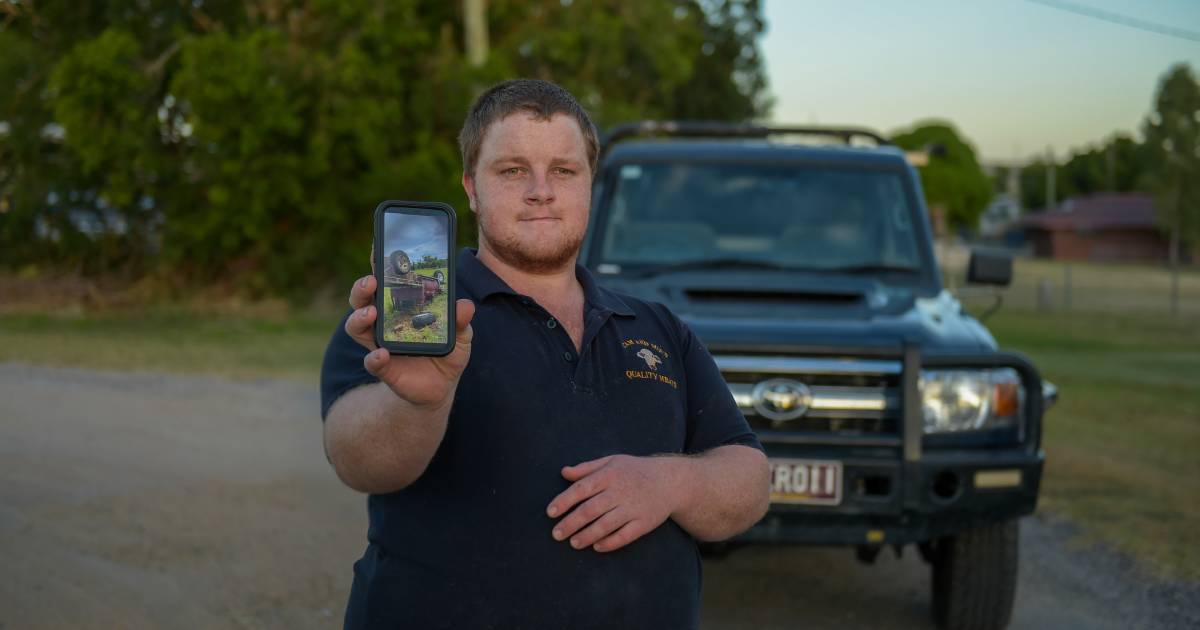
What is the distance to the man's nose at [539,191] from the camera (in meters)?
2.39

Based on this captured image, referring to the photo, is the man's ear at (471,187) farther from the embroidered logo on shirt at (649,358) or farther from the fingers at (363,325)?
the fingers at (363,325)

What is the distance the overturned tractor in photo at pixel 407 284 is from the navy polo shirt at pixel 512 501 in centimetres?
32

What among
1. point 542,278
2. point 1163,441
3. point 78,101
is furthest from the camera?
point 78,101

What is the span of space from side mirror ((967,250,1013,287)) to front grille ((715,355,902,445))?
140 centimetres

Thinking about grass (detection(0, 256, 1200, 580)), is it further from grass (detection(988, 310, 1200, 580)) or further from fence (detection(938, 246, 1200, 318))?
fence (detection(938, 246, 1200, 318))

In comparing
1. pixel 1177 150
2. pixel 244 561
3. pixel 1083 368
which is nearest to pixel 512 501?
pixel 244 561

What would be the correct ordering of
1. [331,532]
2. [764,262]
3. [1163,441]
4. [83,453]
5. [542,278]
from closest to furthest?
[542,278] → [764,262] → [331,532] → [83,453] → [1163,441]

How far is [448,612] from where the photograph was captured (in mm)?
2271

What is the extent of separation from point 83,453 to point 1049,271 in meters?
48.0

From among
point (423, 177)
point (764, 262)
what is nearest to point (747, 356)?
point (764, 262)

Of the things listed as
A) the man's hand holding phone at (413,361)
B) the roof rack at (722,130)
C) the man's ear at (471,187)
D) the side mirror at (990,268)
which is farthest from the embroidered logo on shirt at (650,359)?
the roof rack at (722,130)

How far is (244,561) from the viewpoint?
17.8 ft

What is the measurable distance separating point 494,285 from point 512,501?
43 centimetres

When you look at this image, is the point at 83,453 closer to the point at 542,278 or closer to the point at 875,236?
the point at 875,236
